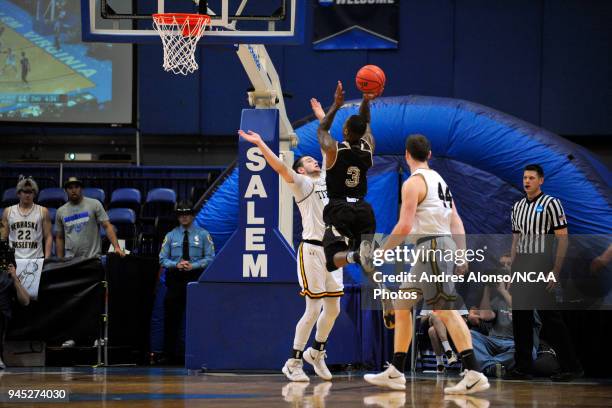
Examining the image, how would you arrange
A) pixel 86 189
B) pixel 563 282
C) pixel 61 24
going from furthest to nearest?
pixel 61 24
pixel 86 189
pixel 563 282

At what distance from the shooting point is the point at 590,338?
1148cm

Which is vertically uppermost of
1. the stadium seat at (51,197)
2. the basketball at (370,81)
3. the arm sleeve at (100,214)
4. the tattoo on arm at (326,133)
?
the basketball at (370,81)

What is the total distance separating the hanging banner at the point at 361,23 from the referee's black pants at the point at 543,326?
9243mm

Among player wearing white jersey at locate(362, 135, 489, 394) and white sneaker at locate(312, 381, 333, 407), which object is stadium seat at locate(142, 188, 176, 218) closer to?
white sneaker at locate(312, 381, 333, 407)

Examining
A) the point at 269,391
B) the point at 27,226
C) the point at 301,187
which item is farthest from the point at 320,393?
the point at 27,226

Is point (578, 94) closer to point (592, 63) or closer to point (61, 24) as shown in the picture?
point (592, 63)

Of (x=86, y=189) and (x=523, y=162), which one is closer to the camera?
(x=523, y=162)

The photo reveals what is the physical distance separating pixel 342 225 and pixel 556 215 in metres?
2.89

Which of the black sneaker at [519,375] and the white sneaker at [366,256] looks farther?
the black sneaker at [519,375]

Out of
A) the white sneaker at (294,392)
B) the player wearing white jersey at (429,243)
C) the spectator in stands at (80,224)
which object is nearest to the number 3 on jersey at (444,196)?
the player wearing white jersey at (429,243)

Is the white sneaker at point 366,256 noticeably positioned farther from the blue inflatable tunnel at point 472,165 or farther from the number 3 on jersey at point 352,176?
the blue inflatable tunnel at point 472,165

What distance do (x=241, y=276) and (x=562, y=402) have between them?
3974 mm

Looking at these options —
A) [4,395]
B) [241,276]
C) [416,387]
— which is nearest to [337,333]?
[241,276]

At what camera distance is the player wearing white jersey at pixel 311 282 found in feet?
29.8
